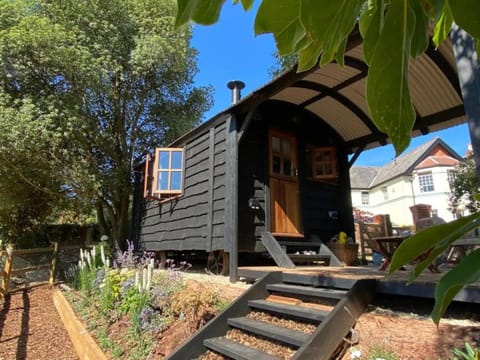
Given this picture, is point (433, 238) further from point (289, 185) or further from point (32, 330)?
point (32, 330)

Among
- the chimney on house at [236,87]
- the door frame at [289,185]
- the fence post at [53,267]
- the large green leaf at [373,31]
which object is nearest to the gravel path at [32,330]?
the fence post at [53,267]

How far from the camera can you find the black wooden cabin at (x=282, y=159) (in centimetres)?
498

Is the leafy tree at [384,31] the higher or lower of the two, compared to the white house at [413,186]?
lower

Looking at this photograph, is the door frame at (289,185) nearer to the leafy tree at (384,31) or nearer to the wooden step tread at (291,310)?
the wooden step tread at (291,310)

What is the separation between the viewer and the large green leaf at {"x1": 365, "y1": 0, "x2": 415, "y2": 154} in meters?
0.33

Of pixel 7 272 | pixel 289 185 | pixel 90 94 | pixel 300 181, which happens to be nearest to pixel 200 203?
pixel 289 185

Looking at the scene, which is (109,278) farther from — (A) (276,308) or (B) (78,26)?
(B) (78,26)

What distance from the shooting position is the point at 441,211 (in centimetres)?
2208

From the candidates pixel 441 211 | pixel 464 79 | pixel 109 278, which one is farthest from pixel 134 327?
pixel 441 211

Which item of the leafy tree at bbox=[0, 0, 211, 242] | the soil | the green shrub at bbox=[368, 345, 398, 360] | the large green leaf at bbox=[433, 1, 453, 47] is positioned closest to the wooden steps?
the soil

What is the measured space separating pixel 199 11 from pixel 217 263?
581 cm

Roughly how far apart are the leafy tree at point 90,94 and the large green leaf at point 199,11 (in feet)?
33.6

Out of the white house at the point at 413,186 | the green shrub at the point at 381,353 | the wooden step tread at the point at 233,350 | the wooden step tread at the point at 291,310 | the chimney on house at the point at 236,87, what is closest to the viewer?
the green shrub at the point at 381,353

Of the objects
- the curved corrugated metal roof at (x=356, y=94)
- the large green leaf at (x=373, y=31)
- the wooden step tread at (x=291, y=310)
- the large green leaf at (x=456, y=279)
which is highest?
the curved corrugated metal roof at (x=356, y=94)
